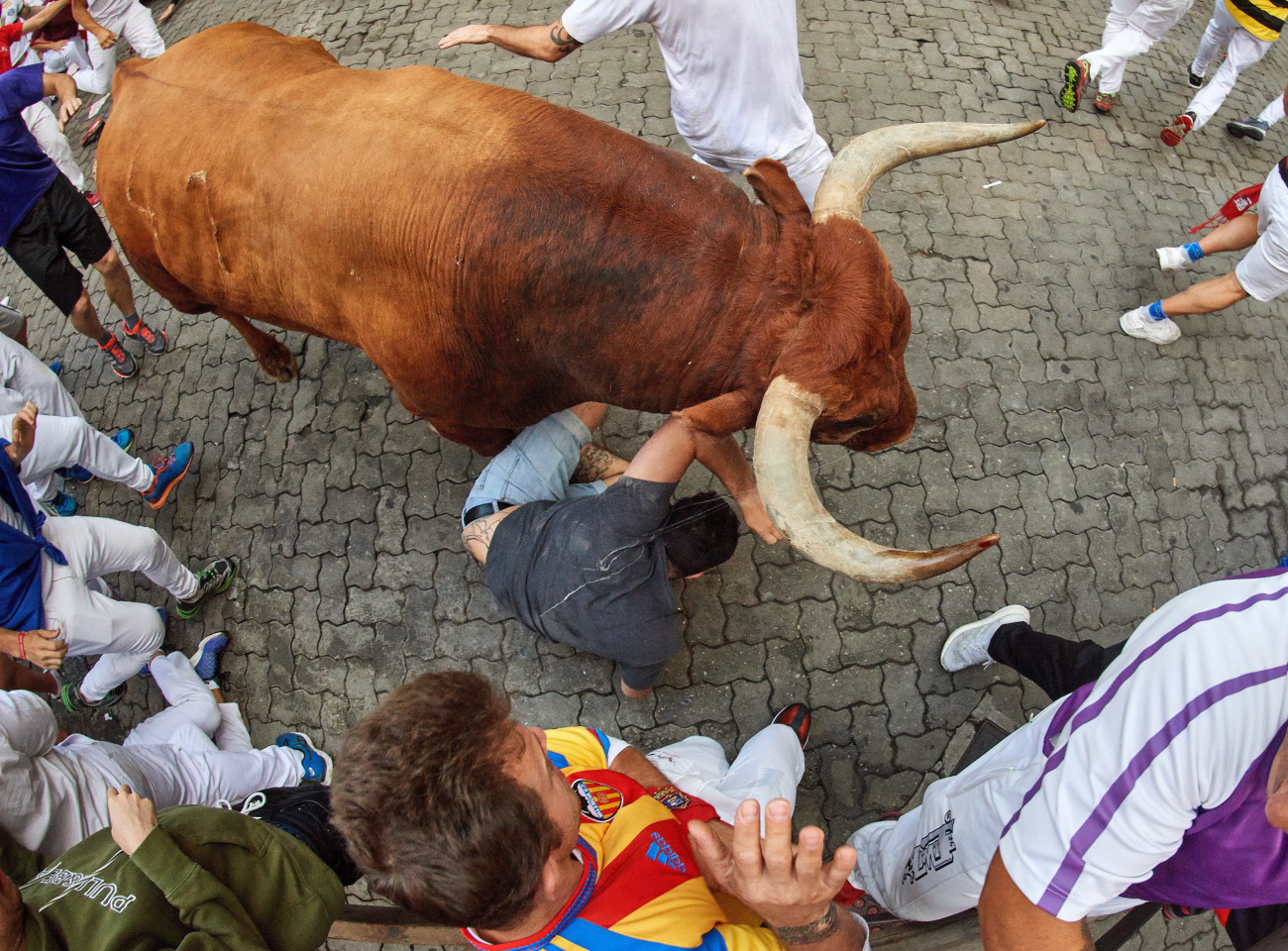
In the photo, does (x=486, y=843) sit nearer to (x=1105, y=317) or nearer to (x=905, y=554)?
(x=905, y=554)

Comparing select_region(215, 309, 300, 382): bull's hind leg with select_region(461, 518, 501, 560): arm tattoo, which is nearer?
select_region(461, 518, 501, 560): arm tattoo

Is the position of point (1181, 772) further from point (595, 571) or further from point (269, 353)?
point (269, 353)

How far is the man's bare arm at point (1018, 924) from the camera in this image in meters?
1.93

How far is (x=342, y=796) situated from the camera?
5.94ft

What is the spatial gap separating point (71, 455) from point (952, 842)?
15.5 ft

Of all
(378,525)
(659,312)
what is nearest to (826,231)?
(659,312)

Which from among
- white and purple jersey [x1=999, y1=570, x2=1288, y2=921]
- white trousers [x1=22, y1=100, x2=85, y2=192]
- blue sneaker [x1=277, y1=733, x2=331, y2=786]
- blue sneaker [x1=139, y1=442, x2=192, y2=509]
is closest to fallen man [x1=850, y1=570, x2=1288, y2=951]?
white and purple jersey [x1=999, y1=570, x2=1288, y2=921]

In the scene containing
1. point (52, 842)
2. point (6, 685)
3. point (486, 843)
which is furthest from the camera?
point (6, 685)

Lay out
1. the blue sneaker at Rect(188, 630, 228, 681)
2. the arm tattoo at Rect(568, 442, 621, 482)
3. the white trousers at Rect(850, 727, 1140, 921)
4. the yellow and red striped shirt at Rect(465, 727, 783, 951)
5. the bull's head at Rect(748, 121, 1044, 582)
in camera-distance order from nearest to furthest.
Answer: the yellow and red striped shirt at Rect(465, 727, 783, 951), the bull's head at Rect(748, 121, 1044, 582), the white trousers at Rect(850, 727, 1140, 921), the arm tattoo at Rect(568, 442, 621, 482), the blue sneaker at Rect(188, 630, 228, 681)

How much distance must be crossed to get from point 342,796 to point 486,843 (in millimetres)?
407

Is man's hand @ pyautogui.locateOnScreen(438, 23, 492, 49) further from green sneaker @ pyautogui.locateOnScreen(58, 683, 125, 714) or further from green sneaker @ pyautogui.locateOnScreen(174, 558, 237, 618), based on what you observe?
green sneaker @ pyautogui.locateOnScreen(58, 683, 125, 714)

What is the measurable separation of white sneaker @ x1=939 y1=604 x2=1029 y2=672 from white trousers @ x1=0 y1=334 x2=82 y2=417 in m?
5.26

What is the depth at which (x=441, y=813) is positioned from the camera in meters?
1.72

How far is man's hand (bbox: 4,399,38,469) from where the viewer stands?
351cm
